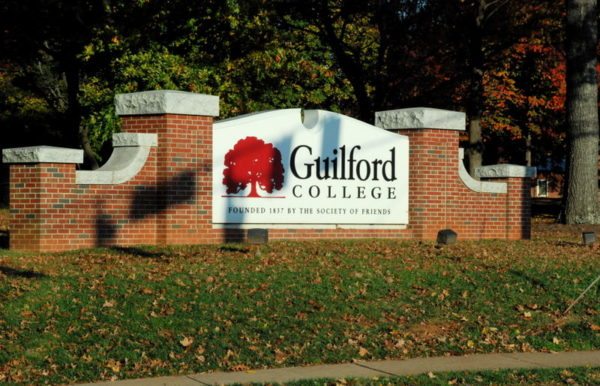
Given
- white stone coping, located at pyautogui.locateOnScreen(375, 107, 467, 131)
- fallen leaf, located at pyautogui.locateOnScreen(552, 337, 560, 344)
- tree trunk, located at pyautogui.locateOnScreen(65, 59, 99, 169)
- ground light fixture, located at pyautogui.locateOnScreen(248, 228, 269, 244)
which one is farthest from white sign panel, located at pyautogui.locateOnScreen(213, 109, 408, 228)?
tree trunk, located at pyautogui.locateOnScreen(65, 59, 99, 169)

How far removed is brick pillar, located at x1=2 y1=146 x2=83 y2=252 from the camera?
16453mm

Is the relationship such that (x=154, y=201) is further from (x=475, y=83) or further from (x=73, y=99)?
(x=73, y=99)

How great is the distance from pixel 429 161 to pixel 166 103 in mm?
5307

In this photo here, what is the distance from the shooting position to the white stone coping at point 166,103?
57.2 feet

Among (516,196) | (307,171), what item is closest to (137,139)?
(307,171)

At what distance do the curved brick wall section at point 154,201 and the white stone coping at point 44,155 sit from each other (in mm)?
86

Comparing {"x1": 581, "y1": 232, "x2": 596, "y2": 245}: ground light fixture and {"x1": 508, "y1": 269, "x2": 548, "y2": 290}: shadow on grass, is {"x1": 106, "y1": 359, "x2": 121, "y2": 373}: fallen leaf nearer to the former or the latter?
{"x1": 508, "y1": 269, "x2": 548, "y2": 290}: shadow on grass

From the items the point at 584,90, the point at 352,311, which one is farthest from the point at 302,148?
the point at 584,90

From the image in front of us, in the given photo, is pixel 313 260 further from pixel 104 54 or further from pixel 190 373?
pixel 104 54

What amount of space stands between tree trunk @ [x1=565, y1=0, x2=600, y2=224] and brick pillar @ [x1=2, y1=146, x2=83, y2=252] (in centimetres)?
1223

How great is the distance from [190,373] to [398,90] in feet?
71.8

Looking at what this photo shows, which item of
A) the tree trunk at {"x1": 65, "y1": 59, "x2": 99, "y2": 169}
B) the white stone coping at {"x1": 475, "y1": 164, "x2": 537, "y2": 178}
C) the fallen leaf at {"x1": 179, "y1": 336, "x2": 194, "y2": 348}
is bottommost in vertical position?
the fallen leaf at {"x1": 179, "y1": 336, "x2": 194, "y2": 348}

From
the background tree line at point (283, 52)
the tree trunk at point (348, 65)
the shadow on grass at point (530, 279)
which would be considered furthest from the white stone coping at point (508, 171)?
the tree trunk at point (348, 65)

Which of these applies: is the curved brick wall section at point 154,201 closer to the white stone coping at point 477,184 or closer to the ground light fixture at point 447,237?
the white stone coping at point 477,184
